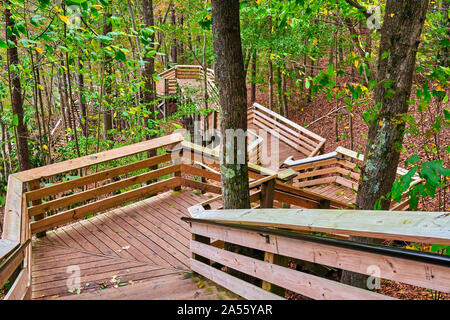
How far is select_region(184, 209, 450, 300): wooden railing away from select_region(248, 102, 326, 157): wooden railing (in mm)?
9297

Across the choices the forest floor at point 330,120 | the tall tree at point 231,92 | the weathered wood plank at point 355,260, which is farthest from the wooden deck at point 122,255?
the forest floor at point 330,120

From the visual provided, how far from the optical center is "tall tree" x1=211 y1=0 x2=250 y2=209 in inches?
135

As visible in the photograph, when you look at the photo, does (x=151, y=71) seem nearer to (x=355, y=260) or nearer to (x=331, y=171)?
(x=331, y=171)

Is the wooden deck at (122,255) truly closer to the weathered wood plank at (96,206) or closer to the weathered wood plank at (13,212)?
the weathered wood plank at (96,206)

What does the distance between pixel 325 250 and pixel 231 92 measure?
212cm

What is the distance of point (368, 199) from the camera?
3.48m

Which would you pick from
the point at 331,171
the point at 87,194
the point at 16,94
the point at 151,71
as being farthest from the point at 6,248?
the point at 331,171

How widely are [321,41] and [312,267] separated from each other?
991cm

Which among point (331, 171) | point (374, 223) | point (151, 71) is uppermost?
point (151, 71)

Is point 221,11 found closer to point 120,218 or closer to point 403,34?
point 403,34

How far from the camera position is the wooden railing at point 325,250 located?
4.75 ft

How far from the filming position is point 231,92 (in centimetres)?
362

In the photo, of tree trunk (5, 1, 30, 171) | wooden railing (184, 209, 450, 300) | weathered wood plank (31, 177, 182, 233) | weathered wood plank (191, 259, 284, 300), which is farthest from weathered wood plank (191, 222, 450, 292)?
tree trunk (5, 1, 30, 171)

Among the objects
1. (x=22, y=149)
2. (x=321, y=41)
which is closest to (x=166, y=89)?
(x=321, y=41)
